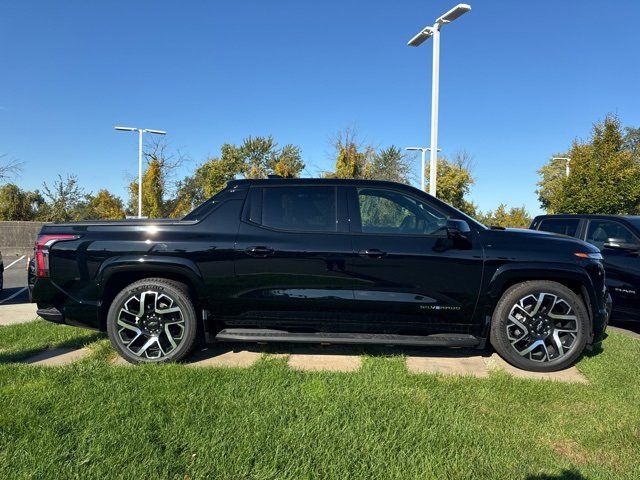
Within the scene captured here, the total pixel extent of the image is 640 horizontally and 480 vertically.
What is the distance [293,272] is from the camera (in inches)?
159

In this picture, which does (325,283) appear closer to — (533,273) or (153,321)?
(153,321)

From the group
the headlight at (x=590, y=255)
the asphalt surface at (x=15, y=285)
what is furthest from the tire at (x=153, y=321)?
the asphalt surface at (x=15, y=285)

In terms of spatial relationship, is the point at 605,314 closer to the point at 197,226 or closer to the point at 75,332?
the point at 197,226

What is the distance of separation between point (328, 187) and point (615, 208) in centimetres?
1725

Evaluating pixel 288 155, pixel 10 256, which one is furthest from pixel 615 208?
pixel 288 155

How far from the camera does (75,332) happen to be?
5160mm

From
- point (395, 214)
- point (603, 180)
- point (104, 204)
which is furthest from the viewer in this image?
point (104, 204)

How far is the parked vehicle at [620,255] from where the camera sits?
6055 mm

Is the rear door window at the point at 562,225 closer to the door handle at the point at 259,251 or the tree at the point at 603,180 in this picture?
the door handle at the point at 259,251

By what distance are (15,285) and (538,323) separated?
10.4 metres

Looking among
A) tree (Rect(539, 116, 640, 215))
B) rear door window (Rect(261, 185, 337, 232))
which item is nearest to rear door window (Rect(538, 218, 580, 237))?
rear door window (Rect(261, 185, 337, 232))

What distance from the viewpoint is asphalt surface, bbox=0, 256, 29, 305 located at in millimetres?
7848

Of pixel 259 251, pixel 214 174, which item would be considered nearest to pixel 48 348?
pixel 259 251

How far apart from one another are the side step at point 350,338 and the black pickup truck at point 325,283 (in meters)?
0.01
